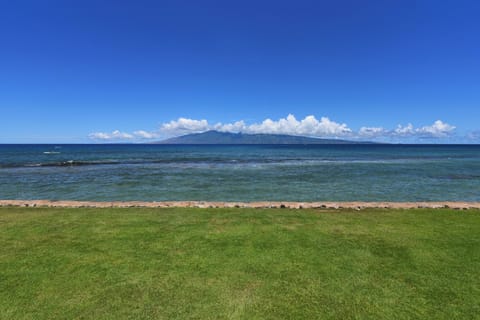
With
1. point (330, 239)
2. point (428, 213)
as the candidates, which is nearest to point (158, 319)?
point (330, 239)

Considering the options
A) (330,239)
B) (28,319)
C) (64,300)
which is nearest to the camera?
(28,319)

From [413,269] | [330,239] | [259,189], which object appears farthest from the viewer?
[259,189]

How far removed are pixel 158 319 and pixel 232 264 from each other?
1.59m

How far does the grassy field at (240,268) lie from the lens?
3.52m

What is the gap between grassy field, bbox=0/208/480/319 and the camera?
3523 millimetres

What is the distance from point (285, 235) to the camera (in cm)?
607

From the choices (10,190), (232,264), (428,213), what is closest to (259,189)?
(428,213)

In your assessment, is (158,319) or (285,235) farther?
(285,235)

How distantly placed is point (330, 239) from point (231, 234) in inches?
82.8

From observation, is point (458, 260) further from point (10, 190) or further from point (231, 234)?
point (10, 190)

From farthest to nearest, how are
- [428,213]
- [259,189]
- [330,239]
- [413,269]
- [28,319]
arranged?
[259,189], [428,213], [330,239], [413,269], [28,319]

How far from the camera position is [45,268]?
178 inches

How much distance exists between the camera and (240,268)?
4.51 m

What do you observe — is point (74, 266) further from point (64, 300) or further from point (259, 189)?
point (259, 189)
